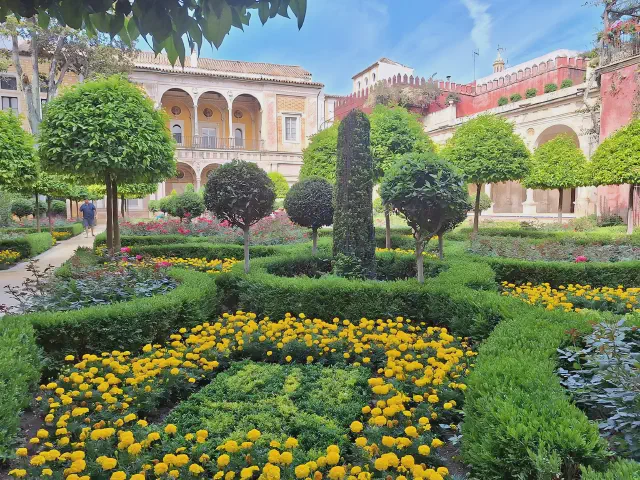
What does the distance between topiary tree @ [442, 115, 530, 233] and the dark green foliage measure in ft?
31.9

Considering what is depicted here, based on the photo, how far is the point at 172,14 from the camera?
192cm

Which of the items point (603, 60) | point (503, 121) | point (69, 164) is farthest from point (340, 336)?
point (603, 60)

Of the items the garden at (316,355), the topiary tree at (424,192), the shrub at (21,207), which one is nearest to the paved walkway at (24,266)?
the garden at (316,355)

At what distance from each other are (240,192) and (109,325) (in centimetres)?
281

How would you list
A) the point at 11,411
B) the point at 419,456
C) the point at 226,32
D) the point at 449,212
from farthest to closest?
1. the point at 449,212
2. the point at 11,411
3. the point at 419,456
4. the point at 226,32

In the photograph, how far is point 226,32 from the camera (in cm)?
202

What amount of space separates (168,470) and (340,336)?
2.14 metres

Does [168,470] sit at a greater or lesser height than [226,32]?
lesser

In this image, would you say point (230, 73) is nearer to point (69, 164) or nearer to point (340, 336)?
point (69, 164)

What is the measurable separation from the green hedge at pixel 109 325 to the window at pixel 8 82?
3153 centimetres

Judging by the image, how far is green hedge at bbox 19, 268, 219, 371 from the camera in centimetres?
377

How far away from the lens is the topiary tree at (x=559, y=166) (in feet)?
51.9

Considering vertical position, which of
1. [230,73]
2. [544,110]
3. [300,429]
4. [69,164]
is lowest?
[300,429]

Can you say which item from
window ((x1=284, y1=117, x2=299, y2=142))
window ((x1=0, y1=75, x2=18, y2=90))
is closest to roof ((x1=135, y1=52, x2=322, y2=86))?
window ((x1=284, y1=117, x2=299, y2=142))
